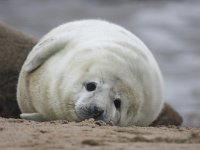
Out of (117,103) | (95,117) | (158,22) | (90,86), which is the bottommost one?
(95,117)

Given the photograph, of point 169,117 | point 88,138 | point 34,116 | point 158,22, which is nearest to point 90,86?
point 34,116

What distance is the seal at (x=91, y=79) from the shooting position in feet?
15.8

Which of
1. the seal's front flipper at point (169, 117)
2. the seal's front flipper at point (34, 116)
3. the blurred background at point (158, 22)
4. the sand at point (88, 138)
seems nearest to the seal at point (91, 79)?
the seal's front flipper at point (34, 116)

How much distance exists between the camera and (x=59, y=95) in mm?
5168

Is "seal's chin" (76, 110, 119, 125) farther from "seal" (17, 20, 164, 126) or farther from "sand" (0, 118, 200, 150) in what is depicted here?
"sand" (0, 118, 200, 150)

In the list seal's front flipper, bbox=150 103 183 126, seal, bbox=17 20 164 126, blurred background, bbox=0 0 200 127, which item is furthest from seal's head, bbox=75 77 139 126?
blurred background, bbox=0 0 200 127

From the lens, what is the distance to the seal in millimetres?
4809

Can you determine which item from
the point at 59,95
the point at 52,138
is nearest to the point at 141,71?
the point at 59,95

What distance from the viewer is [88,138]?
3301 millimetres

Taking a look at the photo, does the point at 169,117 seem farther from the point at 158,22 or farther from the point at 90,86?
the point at 158,22

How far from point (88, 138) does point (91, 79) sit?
5.25 ft

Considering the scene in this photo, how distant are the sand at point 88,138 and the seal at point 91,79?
3.00 feet

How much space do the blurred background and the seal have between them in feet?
16.1

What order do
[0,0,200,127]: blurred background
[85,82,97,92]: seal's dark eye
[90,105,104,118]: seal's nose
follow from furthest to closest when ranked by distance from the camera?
[0,0,200,127]: blurred background < [85,82,97,92]: seal's dark eye < [90,105,104,118]: seal's nose
